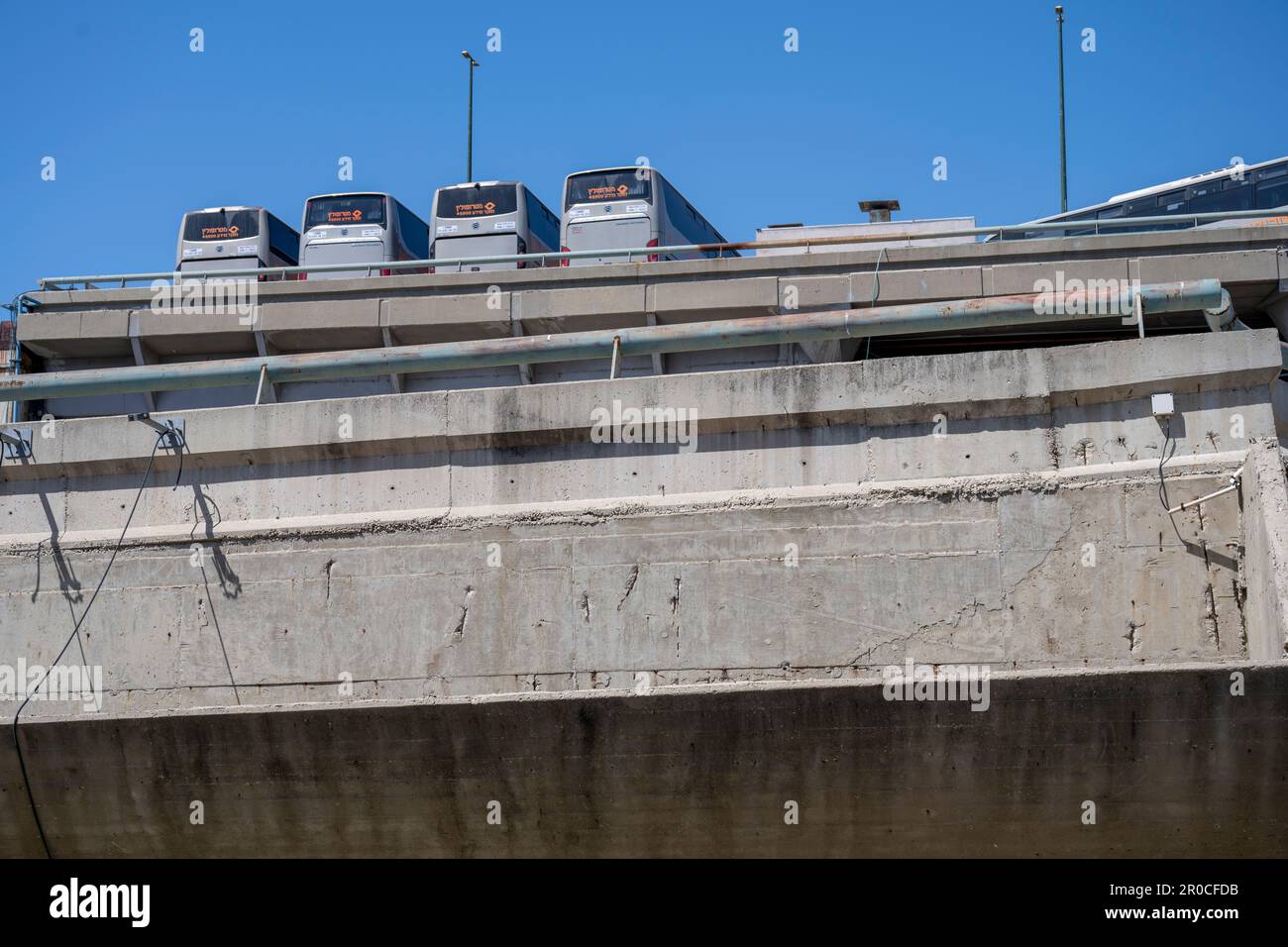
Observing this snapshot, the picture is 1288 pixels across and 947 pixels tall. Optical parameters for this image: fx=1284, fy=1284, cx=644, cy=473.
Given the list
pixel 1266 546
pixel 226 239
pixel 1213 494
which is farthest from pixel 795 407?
pixel 226 239

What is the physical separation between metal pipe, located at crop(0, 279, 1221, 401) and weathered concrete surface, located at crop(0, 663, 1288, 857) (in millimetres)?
4050

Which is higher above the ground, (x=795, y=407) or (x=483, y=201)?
(x=483, y=201)

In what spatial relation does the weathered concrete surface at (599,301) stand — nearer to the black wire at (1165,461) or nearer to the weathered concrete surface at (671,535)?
the weathered concrete surface at (671,535)

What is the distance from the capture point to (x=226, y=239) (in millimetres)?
24500

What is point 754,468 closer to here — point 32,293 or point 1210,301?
point 1210,301

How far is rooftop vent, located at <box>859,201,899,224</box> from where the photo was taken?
81.8ft

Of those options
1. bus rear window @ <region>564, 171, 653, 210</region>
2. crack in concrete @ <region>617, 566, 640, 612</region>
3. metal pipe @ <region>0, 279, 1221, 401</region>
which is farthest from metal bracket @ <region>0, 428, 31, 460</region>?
bus rear window @ <region>564, 171, 653, 210</region>

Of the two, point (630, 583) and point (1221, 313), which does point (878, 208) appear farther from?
point (630, 583)

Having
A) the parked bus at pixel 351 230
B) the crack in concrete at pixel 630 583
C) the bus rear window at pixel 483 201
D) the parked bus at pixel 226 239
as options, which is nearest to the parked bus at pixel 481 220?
the bus rear window at pixel 483 201

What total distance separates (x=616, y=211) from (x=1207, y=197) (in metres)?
13.0

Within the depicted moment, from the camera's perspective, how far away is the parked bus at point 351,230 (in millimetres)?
24344

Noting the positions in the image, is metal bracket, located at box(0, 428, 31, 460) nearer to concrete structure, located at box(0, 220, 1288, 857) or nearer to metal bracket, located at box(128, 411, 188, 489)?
concrete structure, located at box(0, 220, 1288, 857)

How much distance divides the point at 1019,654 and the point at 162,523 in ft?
24.3

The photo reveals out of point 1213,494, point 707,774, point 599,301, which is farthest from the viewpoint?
Result: point 599,301
